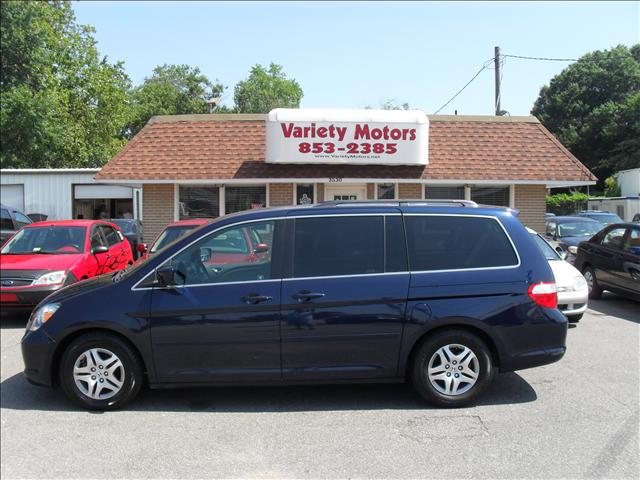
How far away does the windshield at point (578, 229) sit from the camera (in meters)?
15.3

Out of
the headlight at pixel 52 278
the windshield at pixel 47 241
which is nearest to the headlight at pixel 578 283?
the headlight at pixel 52 278

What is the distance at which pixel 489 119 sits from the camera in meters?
15.0

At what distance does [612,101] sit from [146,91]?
44.5 meters

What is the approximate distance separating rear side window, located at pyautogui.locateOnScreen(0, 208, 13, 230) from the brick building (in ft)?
8.61

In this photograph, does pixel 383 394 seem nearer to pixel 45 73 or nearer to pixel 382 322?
pixel 382 322

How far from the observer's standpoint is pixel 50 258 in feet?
29.1

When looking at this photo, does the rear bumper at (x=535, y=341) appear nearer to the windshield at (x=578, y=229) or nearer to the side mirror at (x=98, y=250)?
the side mirror at (x=98, y=250)

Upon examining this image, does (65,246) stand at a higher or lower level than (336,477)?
higher

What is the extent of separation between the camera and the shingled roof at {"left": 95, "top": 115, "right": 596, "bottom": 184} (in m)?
13.4

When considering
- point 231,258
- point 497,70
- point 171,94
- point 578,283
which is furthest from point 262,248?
point 171,94

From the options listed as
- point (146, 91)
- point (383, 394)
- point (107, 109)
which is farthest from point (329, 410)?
point (146, 91)

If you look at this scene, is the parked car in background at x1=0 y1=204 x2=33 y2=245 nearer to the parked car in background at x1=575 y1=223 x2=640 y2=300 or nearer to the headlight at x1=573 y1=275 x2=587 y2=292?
the headlight at x1=573 y1=275 x2=587 y2=292

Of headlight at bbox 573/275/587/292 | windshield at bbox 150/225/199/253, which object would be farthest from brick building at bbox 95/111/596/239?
headlight at bbox 573/275/587/292

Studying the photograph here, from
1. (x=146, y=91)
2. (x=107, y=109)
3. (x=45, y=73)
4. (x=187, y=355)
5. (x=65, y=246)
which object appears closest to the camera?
(x=187, y=355)
